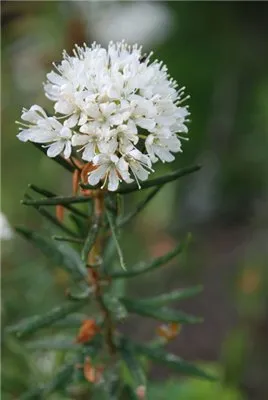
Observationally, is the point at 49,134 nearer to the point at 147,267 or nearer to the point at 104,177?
the point at 104,177

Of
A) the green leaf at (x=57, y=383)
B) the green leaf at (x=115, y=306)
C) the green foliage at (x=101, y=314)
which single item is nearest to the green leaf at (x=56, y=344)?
the green foliage at (x=101, y=314)

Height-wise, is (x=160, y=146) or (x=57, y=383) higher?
(x=160, y=146)

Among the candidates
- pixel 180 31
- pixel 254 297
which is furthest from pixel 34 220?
pixel 180 31

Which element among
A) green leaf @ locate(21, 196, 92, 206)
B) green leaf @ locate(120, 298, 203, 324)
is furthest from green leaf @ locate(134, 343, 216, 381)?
green leaf @ locate(21, 196, 92, 206)

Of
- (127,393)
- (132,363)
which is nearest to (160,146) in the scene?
(132,363)

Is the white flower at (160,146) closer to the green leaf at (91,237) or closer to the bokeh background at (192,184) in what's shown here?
the green leaf at (91,237)

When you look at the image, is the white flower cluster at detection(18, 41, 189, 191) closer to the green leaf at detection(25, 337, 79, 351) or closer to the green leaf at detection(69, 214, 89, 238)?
the green leaf at detection(69, 214, 89, 238)
